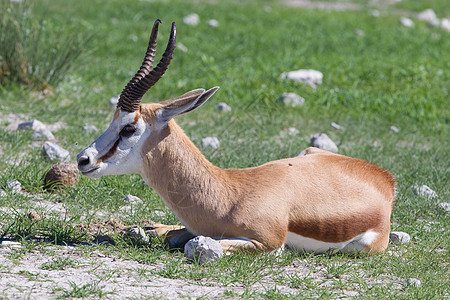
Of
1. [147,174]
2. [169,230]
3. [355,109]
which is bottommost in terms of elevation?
[355,109]

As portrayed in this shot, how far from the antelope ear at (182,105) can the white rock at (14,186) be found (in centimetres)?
183

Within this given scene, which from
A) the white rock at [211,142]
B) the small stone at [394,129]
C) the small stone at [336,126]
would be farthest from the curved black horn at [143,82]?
the small stone at [394,129]

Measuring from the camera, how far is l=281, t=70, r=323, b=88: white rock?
10.7 meters

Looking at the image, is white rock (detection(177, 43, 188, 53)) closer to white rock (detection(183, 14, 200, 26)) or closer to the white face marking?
white rock (detection(183, 14, 200, 26))

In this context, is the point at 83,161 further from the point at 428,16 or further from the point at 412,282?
the point at 428,16

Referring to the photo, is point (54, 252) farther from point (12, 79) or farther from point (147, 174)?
point (12, 79)

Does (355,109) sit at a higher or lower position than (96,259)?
lower

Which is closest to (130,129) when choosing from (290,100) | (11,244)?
(11,244)

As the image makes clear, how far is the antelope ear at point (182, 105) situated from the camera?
14.9ft

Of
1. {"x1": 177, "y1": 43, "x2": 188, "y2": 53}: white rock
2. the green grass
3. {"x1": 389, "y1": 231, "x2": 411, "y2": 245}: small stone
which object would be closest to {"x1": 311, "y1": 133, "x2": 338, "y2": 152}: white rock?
the green grass

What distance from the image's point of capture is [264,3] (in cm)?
1942

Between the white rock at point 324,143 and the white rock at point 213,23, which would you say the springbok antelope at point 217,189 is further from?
the white rock at point 213,23

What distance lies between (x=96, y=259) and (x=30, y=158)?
2.66m

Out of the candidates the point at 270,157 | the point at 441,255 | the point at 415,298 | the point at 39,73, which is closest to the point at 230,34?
the point at 39,73
